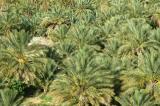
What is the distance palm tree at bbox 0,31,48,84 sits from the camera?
45188mm

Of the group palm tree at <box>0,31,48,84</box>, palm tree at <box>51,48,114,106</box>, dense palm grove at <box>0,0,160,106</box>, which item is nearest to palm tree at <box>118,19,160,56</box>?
dense palm grove at <box>0,0,160,106</box>

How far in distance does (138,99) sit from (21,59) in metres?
15.0

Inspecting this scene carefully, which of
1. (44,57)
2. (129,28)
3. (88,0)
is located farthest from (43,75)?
(88,0)

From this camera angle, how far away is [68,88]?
38906mm

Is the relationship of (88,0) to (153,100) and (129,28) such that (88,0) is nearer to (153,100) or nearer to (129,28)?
(129,28)

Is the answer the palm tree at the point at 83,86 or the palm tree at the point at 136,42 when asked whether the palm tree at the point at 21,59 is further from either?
the palm tree at the point at 136,42

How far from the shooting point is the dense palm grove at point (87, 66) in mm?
38844

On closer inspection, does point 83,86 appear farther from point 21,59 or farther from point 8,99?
point 21,59

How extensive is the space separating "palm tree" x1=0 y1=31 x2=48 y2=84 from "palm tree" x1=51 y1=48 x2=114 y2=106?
21.8ft

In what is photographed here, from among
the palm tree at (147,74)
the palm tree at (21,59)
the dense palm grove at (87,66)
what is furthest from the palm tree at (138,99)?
the palm tree at (21,59)

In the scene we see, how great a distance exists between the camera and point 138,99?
36.7 meters

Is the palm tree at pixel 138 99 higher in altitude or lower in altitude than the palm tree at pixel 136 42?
lower

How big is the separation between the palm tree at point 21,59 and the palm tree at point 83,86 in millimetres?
6634

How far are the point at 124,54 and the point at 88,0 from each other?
34.4m
